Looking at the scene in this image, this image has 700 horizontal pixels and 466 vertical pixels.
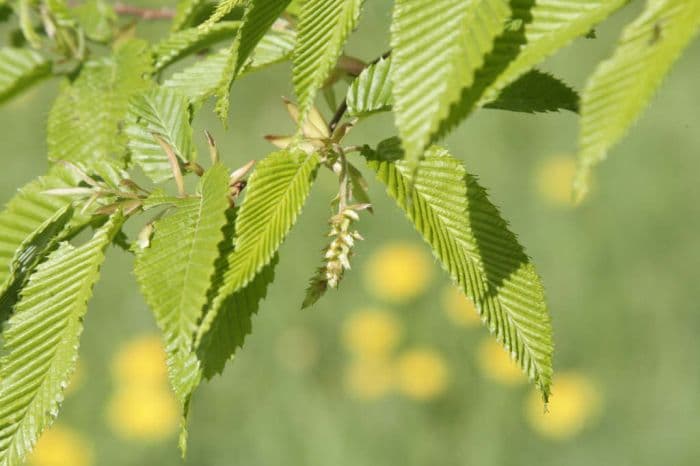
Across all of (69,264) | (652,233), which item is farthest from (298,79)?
(652,233)

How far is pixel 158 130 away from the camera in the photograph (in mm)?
1244

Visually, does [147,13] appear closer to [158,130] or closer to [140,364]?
[158,130]

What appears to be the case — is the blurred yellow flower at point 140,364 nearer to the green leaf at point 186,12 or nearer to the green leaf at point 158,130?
the green leaf at point 186,12

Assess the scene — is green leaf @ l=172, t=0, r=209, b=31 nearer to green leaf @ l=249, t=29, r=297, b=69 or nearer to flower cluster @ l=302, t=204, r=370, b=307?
green leaf @ l=249, t=29, r=297, b=69

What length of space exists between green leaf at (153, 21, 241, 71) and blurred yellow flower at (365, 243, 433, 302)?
2.28m

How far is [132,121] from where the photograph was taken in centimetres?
130

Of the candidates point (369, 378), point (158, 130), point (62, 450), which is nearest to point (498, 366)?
point (369, 378)

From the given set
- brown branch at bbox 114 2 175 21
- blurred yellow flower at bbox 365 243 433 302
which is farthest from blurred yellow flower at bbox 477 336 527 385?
brown branch at bbox 114 2 175 21

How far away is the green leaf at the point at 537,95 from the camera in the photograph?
1108 mm

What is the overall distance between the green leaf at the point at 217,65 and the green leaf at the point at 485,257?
12.4 inches

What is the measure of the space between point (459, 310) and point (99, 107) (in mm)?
2187

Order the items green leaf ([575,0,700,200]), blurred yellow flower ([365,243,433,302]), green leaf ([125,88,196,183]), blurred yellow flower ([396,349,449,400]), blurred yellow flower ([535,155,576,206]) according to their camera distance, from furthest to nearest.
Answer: blurred yellow flower ([535,155,576,206]), blurred yellow flower ([365,243,433,302]), blurred yellow flower ([396,349,449,400]), green leaf ([125,88,196,183]), green leaf ([575,0,700,200])

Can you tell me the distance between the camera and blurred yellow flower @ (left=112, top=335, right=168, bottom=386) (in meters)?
3.51

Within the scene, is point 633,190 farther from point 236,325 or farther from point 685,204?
point 236,325
